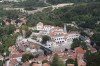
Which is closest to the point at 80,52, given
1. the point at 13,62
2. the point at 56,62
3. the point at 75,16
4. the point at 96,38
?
the point at 56,62

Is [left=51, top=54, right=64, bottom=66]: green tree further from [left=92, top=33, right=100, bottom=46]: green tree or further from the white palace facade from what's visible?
[left=92, top=33, right=100, bottom=46]: green tree

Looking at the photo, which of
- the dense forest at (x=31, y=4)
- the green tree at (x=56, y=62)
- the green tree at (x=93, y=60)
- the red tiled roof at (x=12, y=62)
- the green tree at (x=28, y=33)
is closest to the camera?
the green tree at (x=93, y=60)

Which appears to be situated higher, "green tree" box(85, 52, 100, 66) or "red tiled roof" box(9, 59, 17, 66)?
"green tree" box(85, 52, 100, 66)

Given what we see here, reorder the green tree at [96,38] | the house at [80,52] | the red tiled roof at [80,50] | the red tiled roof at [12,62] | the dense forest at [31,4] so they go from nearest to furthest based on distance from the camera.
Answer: the house at [80,52]
the red tiled roof at [80,50]
the red tiled roof at [12,62]
the green tree at [96,38]
the dense forest at [31,4]

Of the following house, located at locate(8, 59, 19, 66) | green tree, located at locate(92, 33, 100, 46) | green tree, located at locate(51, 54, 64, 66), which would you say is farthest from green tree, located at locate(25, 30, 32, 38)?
green tree, located at locate(51, 54, 64, 66)

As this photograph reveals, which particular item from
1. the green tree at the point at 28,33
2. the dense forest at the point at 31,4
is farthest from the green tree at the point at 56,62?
the dense forest at the point at 31,4

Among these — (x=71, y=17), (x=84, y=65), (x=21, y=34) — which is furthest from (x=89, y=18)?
(x=84, y=65)

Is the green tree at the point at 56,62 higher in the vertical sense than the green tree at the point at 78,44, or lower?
higher

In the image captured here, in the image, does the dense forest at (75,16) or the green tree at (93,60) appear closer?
the green tree at (93,60)

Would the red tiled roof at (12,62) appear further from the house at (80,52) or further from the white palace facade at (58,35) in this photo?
the house at (80,52)

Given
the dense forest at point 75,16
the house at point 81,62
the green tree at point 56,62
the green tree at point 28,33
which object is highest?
the house at point 81,62

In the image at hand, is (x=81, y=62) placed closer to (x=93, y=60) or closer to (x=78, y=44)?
(x=93, y=60)
